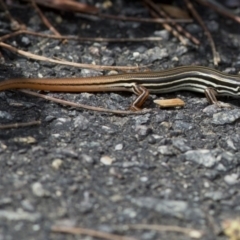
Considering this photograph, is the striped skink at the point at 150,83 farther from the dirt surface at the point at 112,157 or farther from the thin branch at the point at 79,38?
the thin branch at the point at 79,38

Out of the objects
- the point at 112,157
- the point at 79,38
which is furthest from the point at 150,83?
the point at 112,157

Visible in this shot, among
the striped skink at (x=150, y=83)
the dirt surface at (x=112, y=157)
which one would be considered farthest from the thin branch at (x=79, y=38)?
the striped skink at (x=150, y=83)

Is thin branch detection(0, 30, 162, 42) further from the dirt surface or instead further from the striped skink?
the striped skink

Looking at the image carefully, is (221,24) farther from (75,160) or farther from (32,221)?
(32,221)

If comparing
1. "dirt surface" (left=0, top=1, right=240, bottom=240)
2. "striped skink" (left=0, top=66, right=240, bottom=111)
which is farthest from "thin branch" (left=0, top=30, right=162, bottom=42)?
"striped skink" (left=0, top=66, right=240, bottom=111)

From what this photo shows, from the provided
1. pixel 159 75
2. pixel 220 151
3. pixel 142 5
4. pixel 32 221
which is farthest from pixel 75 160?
pixel 142 5

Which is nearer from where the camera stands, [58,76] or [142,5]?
[58,76]
